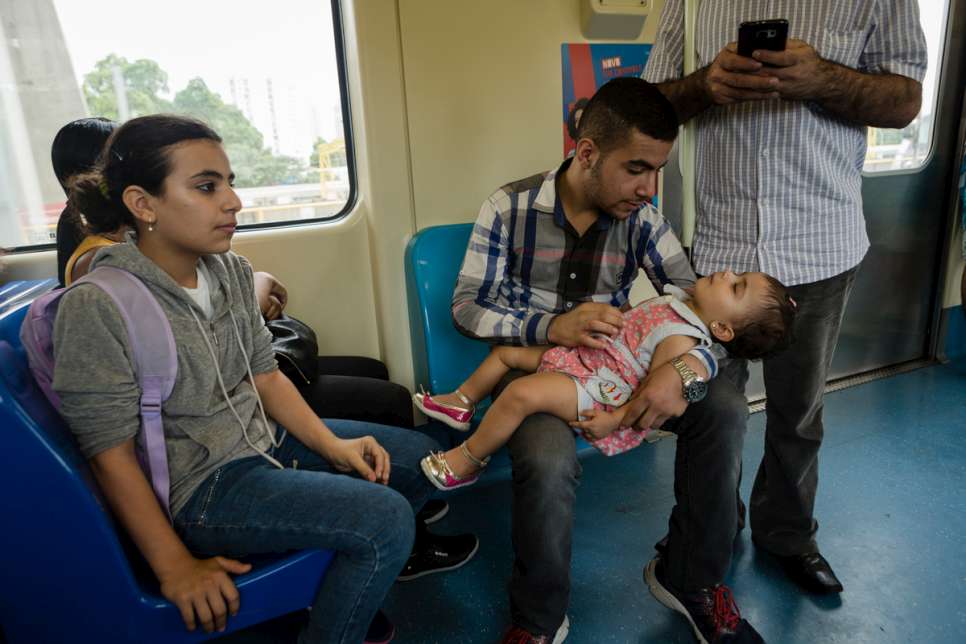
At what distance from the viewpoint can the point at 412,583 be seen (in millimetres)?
1974

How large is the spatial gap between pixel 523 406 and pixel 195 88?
1811 millimetres

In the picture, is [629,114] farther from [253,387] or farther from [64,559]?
[64,559]

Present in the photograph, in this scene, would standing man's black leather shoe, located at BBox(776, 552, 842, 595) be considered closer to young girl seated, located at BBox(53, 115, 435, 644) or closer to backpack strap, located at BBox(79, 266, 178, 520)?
young girl seated, located at BBox(53, 115, 435, 644)

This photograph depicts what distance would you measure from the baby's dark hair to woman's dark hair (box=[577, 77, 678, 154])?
1.64 feet

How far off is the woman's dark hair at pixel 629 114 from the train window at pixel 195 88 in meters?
1.28

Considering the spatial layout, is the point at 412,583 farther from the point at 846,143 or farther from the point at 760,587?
the point at 846,143

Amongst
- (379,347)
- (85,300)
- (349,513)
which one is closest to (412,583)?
(349,513)

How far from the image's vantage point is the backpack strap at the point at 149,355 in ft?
3.88

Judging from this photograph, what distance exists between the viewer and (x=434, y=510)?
2322 mm

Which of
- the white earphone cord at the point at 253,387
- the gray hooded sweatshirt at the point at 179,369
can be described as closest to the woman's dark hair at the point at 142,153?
the gray hooded sweatshirt at the point at 179,369

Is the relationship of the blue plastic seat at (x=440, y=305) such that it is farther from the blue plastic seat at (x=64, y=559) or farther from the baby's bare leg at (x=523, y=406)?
the blue plastic seat at (x=64, y=559)

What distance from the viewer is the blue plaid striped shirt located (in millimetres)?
1843

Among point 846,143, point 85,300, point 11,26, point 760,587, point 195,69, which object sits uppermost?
point 11,26

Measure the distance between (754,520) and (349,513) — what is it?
1466 mm
